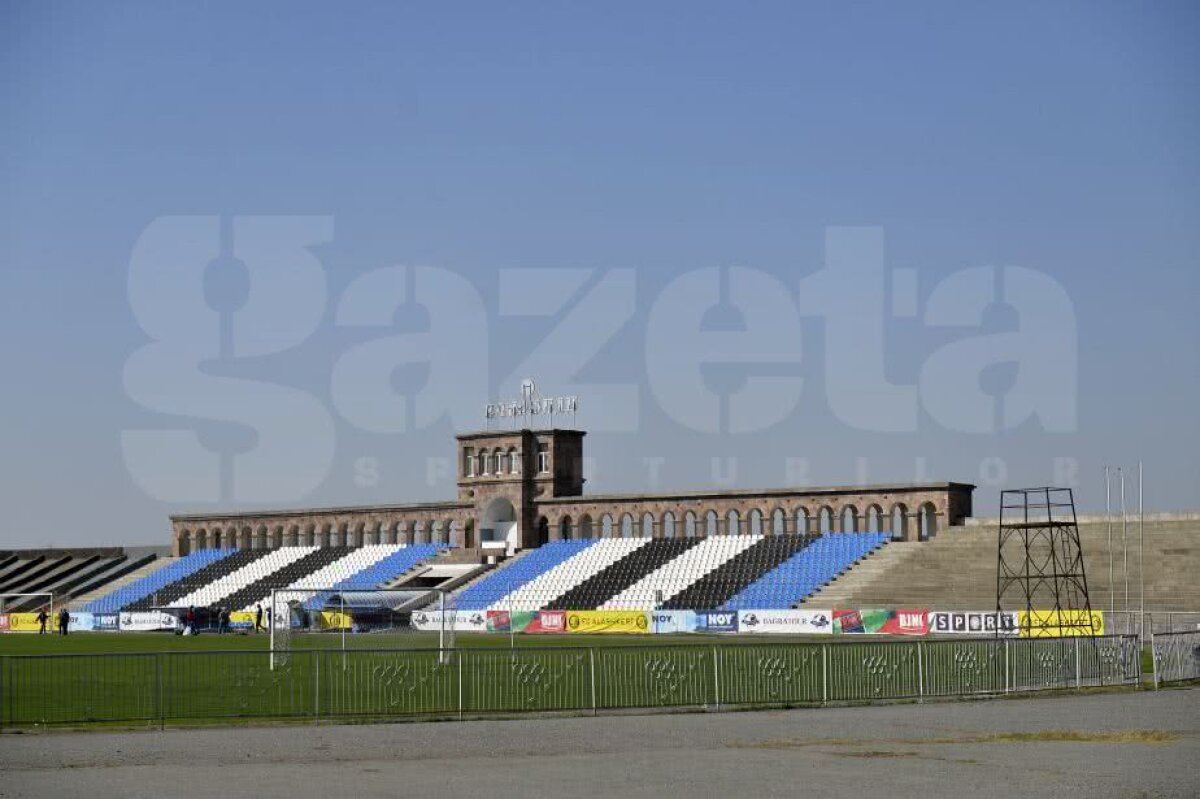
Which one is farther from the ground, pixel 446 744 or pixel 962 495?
pixel 962 495

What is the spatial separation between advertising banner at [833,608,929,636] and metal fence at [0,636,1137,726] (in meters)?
28.8

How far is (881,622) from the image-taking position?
6612 cm

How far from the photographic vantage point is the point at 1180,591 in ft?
212

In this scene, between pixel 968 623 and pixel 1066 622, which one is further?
pixel 968 623

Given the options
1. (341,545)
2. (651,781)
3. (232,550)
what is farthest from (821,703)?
(232,550)

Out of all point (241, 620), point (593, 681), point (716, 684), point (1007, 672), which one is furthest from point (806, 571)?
point (593, 681)

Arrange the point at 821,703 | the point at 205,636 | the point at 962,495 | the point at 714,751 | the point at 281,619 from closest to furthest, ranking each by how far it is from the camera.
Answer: the point at 714,751 → the point at 821,703 → the point at 281,619 → the point at 205,636 → the point at 962,495

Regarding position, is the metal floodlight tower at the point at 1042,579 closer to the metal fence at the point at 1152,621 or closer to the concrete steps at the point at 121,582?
the metal fence at the point at 1152,621

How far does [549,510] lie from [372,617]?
20.3 metres

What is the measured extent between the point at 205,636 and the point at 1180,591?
45736 mm

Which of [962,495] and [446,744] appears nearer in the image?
[446,744]

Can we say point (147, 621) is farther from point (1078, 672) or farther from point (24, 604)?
point (1078, 672)

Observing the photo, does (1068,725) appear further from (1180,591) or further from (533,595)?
(533,595)

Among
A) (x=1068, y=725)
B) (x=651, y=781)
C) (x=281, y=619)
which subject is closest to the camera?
(x=651, y=781)
